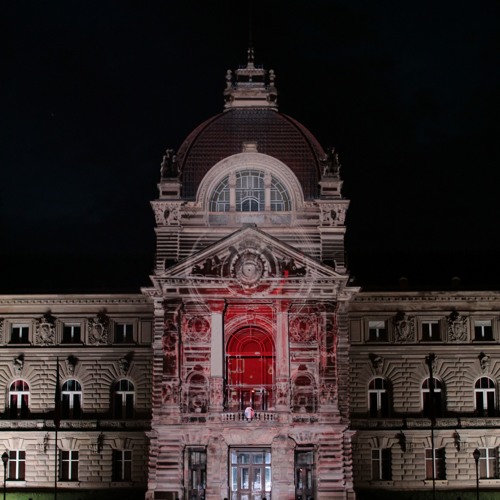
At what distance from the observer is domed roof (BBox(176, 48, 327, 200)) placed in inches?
2813

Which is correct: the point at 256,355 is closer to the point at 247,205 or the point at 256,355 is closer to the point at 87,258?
the point at 247,205

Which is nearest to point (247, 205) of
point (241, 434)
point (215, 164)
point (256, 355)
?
point (215, 164)

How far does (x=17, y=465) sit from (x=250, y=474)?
1531cm

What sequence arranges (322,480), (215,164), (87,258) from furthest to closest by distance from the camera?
(87,258), (215,164), (322,480)

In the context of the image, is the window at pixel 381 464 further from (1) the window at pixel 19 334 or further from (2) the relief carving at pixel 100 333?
(1) the window at pixel 19 334

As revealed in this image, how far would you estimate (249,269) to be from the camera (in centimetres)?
6744

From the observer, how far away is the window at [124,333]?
240ft

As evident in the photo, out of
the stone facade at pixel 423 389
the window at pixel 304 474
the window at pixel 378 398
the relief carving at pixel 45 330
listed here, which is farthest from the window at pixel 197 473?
the relief carving at pixel 45 330

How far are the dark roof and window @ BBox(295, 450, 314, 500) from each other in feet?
51.2

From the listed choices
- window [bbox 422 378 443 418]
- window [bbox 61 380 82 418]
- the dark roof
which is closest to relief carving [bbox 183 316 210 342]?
the dark roof

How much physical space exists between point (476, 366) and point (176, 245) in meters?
20.3

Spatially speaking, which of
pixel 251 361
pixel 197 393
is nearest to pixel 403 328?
pixel 251 361

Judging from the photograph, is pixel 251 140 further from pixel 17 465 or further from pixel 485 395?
pixel 17 465

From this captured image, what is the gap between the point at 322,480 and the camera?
66125mm
